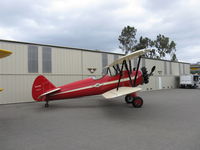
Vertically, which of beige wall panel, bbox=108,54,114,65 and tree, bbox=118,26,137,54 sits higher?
tree, bbox=118,26,137,54

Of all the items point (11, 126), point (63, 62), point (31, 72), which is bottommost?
point (11, 126)

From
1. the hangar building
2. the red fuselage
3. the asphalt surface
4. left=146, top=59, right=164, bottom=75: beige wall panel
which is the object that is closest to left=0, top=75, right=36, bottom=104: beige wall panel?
the hangar building

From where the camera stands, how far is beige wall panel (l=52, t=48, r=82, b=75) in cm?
1070

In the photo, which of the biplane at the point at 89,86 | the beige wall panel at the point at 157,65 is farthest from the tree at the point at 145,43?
the biplane at the point at 89,86

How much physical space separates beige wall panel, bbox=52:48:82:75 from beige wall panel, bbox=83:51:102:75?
55 cm

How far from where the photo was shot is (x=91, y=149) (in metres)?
2.64

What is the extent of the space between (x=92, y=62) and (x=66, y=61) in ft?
9.01

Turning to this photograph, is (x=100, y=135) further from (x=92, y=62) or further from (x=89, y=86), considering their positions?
(x=92, y=62)

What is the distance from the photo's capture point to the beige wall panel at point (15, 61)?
28.8 ft

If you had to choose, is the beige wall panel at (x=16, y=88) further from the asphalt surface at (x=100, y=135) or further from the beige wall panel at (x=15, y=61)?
the asphalt surface at (x=100, y=135)

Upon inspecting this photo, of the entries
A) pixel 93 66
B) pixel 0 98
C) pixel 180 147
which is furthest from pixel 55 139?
pixel 93 66

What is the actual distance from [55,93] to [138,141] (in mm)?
5341

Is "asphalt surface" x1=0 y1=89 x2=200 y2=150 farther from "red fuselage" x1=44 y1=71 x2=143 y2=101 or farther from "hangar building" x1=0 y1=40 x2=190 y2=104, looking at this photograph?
"hangar building" x1=0 y1=40 x2=190 y2=104

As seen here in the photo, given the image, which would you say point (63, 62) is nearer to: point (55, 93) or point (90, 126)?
point (55, 93)
